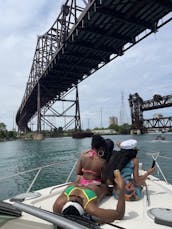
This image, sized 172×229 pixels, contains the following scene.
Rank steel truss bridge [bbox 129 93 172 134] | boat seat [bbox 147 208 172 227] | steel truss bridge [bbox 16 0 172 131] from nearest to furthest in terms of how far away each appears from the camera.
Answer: boat seat [bbox 147 208 172 227]
steel truss bridge [bbox 16 0 172 131]
steel truss bridge [bbox 129 93 172 134]

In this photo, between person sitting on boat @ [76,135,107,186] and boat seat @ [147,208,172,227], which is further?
person sitting on boat @ [76,135,107,186]

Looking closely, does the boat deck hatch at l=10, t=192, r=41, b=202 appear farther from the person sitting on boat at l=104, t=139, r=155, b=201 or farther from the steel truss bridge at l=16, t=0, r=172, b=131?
the steel truss bridge at l=16, t=0, r=172, b=131

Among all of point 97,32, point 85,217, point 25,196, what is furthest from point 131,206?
point 97,32

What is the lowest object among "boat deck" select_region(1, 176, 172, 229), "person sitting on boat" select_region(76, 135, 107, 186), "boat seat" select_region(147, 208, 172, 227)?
"boat deck" select_region(1, 176, 172, 229)

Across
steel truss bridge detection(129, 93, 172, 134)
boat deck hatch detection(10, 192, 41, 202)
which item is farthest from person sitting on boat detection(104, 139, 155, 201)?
steel truss bridge detection(129, 93, 172, 134)

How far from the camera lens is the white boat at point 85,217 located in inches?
71.3

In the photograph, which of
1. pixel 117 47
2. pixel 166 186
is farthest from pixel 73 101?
pixel 166 186

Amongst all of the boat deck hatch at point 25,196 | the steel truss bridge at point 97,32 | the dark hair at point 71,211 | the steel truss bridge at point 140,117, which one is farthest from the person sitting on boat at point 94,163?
the steel truss bridge at point 140,117

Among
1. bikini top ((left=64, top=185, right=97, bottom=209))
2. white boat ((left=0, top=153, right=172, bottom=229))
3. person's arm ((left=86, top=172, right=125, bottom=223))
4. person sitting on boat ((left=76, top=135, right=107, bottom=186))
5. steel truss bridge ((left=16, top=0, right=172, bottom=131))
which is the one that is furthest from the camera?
steel truss bridge ((left=16, top=0, right=172, bottom=131))

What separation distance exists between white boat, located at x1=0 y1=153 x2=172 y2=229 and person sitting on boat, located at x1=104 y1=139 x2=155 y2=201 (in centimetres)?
→ 17

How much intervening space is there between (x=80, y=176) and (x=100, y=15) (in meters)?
22.2

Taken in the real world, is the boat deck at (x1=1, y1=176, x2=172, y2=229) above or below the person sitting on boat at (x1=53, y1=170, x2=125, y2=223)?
below

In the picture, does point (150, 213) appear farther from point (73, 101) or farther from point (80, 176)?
point (73, 101)

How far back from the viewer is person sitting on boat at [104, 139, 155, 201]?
3453 millimetres
